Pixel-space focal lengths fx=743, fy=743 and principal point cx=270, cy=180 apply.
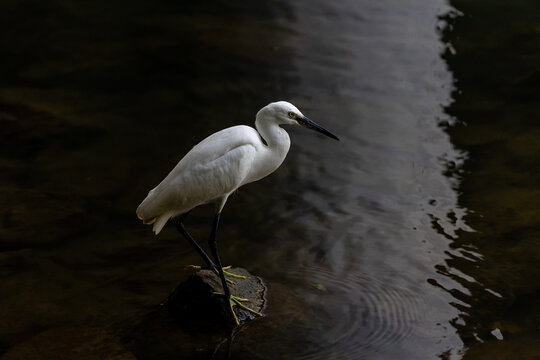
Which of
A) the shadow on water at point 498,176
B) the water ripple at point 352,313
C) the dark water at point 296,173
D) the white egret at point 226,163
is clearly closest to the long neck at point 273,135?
the white egret at point 226,163

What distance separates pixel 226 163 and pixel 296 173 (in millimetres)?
2788

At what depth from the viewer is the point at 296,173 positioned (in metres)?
7.45

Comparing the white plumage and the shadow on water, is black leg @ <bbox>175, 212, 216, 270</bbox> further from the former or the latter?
the shadow on water

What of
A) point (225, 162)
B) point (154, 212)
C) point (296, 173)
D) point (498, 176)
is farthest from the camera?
point (296, 173)

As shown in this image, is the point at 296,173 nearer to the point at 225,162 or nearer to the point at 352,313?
the point at 352,313

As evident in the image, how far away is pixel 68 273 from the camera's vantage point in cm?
589

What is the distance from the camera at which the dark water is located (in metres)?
5.20

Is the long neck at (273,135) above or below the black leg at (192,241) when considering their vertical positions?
above

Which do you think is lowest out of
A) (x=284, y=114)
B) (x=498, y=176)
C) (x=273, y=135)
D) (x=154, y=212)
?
(x=498, y=176)

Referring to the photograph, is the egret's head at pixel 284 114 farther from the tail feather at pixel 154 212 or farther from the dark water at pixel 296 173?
the dark water at pixel 296 173

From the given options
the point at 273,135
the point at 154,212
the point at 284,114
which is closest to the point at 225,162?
the point at 273,135

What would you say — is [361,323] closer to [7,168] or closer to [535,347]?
[535,347]

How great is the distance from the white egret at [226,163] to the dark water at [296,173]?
86cm

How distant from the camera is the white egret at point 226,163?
15.5 ft
